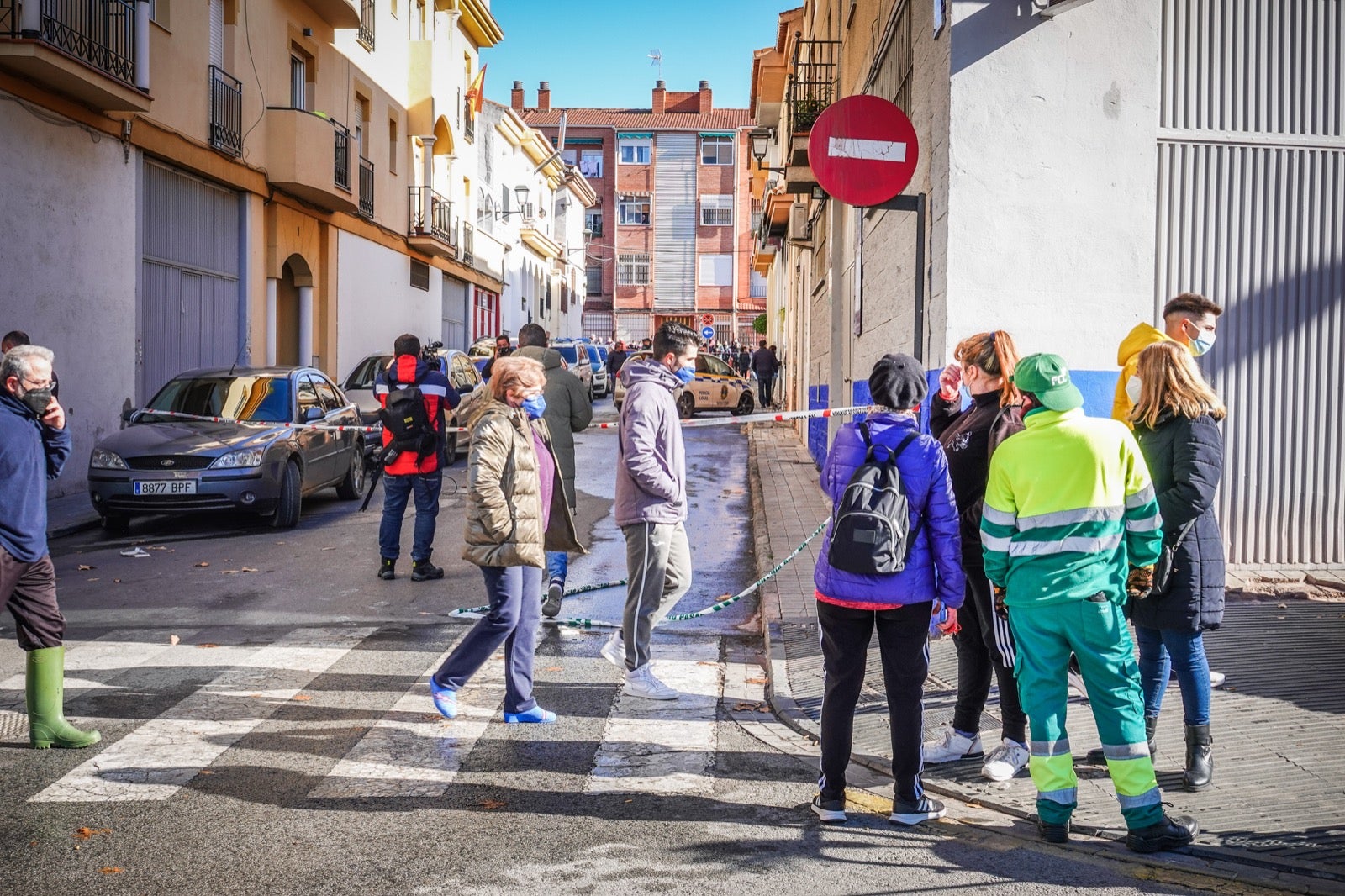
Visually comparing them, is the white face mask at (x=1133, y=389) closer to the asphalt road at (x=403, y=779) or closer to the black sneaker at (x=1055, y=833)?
the black sneaker at (x=1055, y=833)

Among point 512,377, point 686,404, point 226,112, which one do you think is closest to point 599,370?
point 686,404

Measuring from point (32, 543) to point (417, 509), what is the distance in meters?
4.45

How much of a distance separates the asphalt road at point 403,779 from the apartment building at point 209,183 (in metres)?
7.88

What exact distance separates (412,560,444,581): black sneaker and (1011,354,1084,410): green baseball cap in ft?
20.6

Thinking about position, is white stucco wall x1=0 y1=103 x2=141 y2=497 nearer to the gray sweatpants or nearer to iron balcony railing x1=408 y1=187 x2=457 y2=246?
the gray sweatpants

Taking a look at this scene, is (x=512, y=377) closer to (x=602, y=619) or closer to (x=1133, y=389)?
(x=1133, y=389)

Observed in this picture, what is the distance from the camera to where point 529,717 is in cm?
606

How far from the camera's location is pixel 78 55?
14.2 metres

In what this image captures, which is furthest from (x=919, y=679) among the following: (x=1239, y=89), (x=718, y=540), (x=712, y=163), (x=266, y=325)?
(x=712, y=163)

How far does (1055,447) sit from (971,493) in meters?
0.86

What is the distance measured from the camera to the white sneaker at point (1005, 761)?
5.25 meters

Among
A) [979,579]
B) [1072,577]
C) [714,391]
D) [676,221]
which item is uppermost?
[676,221]

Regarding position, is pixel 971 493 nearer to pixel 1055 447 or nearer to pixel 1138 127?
pixel 1055 447

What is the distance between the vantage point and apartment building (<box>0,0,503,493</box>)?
14703 mm
